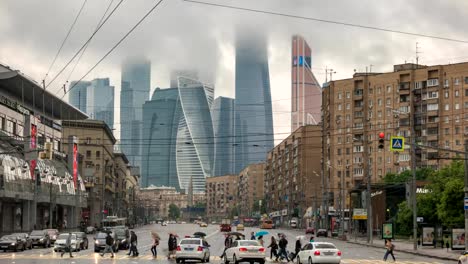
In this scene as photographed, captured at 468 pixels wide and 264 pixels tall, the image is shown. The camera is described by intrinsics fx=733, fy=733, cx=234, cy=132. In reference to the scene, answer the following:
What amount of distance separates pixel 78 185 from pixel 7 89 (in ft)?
108

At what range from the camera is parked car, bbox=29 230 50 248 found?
64938mm

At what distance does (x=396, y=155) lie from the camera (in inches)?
5546

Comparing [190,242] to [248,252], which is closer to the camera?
[248,252]

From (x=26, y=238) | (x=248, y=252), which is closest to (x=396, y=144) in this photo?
(x=248, y=252)

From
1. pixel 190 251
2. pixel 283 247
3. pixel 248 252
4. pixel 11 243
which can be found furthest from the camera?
pixel 11 243

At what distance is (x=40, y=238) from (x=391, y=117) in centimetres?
9016

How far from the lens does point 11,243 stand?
56.2 m

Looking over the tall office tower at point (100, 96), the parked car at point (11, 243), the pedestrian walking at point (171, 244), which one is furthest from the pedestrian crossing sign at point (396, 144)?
the tall office tower at point (100, 96)

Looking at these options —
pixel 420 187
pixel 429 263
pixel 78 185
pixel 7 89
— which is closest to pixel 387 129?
pixel 420 187

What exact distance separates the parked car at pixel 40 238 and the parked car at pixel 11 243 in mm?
6475

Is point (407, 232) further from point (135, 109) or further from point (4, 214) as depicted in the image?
point (135, 109)

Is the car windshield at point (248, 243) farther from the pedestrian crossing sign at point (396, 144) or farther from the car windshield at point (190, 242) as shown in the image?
the pedestrian crossing sign at point (396, 144)

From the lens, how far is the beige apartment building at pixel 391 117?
13112cm

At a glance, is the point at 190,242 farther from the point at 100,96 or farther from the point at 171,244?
the point at 100,96
